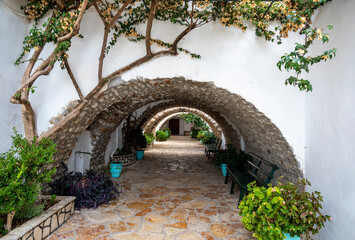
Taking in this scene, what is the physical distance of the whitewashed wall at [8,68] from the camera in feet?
11.0

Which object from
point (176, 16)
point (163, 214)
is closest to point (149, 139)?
point (163, 214)

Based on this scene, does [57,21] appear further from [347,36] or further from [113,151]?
[113,151]

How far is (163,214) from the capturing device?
3.60 meters

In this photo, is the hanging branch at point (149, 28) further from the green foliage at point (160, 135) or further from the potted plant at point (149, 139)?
the green foliage at point (160, 135)

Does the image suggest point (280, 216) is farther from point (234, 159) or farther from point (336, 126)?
point (234, 159)

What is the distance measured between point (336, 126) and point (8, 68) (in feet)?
15.3

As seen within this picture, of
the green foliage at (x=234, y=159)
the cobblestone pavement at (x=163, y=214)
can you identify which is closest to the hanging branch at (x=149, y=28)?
the cobblestone pavement at (x=163, y=214)

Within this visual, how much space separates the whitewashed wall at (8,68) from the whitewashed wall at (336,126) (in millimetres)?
4562

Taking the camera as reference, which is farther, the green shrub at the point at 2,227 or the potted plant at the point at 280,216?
the green shrub at the point at 2,227

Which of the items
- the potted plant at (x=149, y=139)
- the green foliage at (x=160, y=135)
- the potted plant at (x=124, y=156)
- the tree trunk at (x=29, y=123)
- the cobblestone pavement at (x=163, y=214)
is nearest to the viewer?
the cobblestone pavement at (x=163, y=214)

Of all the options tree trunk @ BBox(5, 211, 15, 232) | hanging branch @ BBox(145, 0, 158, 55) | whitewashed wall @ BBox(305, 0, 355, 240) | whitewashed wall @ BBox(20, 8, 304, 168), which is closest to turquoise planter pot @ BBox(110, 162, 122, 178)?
whitewashed wall @ BBox(20, 8, 304, 168)

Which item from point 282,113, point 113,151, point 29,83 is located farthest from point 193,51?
point 113,151

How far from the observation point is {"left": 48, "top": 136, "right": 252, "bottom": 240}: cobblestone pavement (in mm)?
2973

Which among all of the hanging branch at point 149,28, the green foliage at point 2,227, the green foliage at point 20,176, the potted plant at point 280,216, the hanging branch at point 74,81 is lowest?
the green foliage at point 2,227
